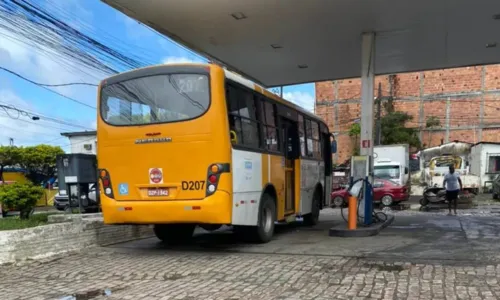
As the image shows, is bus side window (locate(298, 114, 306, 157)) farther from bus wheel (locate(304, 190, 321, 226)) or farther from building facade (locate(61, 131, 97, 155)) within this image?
building facade (locate(61, 131, 97, 155))

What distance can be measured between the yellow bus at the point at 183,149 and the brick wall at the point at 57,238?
98 cm

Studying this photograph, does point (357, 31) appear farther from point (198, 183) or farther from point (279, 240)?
point (198, 183)

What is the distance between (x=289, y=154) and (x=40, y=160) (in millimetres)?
30604

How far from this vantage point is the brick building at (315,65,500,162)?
3541 cm

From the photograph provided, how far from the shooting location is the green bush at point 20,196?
8.54 metres

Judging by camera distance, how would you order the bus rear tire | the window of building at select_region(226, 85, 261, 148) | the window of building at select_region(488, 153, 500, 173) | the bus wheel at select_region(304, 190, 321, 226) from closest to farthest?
1. the window of building at select_region(226, 85, 261, 148)
2. the bus rear tire
3. the bus wheel at select_region(304, 190, 321, 226)
4. the window of building at select_region(488, 153, 500, 173)

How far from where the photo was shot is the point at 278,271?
6.55 m

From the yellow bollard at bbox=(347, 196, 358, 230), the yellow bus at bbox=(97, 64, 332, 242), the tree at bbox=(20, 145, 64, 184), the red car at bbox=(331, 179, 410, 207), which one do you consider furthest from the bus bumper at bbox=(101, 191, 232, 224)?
the tree at bbox=(20, 145, 64, 184)

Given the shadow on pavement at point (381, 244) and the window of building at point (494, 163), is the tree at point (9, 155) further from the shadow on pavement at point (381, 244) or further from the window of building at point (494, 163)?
the window of building at point (494, 163)

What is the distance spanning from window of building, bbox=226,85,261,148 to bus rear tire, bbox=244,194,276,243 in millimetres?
1212

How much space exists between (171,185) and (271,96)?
125 inches

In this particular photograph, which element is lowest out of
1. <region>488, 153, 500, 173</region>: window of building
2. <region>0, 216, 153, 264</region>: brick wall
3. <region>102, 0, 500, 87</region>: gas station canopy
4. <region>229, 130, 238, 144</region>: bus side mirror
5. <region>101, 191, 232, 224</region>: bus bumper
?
<region>0, 216, 153, 264</region>: brick wall

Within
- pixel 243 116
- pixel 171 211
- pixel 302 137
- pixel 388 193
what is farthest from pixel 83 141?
pixel 171 211

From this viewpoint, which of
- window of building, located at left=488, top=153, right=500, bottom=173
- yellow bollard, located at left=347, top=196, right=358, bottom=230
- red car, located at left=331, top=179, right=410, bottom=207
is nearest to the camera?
yellow bollard, located at left=347, top=196, right=358, bottom=230
